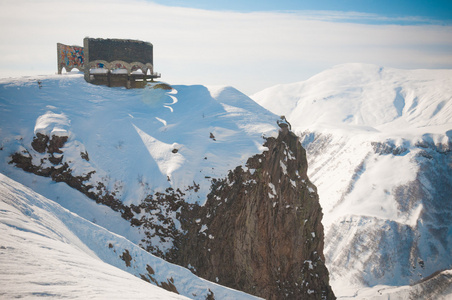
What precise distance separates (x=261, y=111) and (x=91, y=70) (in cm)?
1671

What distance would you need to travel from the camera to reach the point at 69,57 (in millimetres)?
39094

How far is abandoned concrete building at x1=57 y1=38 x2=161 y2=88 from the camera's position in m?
33.4

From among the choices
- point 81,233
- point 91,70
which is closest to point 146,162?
point 81,233

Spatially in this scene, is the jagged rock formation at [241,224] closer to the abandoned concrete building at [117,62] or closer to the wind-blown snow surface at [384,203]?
the abandoned concrete building at [117,62]

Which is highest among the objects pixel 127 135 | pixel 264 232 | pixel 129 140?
pixel 127 135

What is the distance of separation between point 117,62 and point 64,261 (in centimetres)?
2814

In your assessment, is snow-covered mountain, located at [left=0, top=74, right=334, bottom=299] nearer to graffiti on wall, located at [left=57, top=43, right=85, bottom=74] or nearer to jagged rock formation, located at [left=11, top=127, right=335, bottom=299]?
jagged rock formation, located at [left=11, top=127, right=335, bottom=299]

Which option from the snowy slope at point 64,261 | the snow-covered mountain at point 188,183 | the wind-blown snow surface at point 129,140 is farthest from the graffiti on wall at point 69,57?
the snowy slope at point 64,261

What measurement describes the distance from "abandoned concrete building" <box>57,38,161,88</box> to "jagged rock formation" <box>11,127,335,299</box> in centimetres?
1189

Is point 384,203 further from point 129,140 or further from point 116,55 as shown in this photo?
point 129,140

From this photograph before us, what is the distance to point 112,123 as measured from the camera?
27.7 metres

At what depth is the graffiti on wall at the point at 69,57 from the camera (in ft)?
125

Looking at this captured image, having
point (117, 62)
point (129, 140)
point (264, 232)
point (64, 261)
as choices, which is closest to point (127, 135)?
point (129, 140)

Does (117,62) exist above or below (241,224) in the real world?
above
